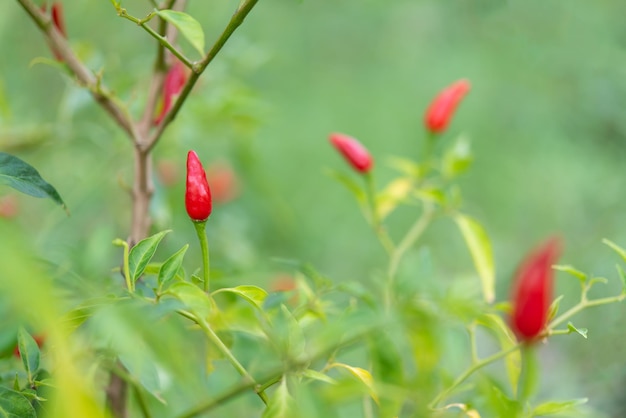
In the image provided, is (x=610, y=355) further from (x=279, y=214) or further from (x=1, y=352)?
(x=1, y=352)

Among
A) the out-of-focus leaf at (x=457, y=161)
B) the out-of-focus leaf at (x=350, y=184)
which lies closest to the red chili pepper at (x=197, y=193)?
the out-of-focus leaf at (x=350, y=184)

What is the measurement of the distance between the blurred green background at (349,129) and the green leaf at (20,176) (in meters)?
0.13

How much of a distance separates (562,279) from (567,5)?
0.78m

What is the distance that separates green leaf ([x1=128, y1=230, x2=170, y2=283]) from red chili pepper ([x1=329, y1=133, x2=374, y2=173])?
384mm

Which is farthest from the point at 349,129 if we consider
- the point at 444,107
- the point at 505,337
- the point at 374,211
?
the point at 505,337

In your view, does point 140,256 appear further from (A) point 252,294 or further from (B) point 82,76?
(B) point 82,76

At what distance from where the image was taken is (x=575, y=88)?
1.98 metres

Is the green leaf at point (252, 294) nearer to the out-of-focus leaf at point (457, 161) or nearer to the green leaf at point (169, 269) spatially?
the green leaf at point (169, 269)

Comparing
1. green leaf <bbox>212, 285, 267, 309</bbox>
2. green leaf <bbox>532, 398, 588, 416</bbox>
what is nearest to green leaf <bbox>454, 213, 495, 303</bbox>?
green leaf <bbox>532, 398, 588, 416</bbox>

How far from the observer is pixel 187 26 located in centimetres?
52

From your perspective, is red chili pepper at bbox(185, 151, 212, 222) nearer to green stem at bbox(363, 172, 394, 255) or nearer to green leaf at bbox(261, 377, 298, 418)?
green leaf at bbox(261, 377, 298, 418)

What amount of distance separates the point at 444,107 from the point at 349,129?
1.88 m

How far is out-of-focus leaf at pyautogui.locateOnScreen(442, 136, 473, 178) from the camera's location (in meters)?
0.91

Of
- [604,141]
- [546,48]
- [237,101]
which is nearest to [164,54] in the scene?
[237,101]
